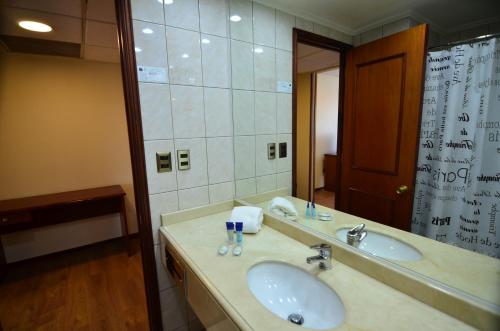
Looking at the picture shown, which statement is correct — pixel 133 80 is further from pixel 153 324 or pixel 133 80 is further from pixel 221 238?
pixel 153 324

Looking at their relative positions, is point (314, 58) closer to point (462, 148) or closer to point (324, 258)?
point (462, 148)

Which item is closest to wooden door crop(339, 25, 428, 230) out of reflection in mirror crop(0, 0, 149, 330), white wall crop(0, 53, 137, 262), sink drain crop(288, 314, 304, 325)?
sink drain crop(288, 314, 304, 325)

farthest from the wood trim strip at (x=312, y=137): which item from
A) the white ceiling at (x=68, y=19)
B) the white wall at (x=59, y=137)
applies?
the white wall at (x=59, y=137)

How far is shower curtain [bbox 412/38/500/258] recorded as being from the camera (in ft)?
2.03

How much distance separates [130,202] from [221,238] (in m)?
2.36

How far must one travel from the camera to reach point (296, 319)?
32.9 inches

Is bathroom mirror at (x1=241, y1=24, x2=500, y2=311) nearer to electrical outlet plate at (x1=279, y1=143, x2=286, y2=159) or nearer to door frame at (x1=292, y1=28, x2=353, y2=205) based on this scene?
door frame at (x1=292, y1=28, x2=353, y2=205)

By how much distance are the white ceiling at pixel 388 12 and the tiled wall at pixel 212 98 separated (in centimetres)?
6

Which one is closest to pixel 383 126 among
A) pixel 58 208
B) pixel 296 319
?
pixel 296 319

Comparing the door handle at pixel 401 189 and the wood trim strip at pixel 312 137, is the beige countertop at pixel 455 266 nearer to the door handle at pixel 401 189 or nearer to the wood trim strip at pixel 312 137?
the door handle at pixel 401 189

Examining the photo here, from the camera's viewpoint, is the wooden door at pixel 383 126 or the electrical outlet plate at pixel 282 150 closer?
the wooden door at pixel 383 126

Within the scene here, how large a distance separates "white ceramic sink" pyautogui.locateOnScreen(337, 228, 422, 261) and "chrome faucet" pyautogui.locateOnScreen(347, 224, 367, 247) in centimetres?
2

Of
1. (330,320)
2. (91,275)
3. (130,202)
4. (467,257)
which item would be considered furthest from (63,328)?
(467,257)

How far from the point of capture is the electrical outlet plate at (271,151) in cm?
161
